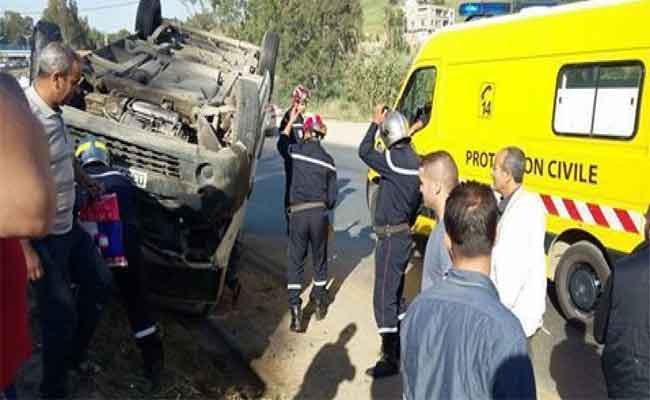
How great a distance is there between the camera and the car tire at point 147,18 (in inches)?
342

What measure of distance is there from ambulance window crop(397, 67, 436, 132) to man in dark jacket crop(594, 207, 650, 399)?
18.5 ft

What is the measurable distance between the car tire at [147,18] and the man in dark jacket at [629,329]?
7093 mm

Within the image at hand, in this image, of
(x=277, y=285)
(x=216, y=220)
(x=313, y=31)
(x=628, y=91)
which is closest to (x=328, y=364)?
(x=216, y=220)

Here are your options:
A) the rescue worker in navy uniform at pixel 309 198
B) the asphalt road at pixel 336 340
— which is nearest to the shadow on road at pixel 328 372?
the asphalt road at pixel 336 340

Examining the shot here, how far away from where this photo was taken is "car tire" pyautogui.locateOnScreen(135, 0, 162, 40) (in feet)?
28.5

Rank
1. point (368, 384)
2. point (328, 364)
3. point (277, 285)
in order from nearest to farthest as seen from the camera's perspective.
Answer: point (368, 384), point (328, 364), point (277, 285)

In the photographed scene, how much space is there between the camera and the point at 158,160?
5.08m

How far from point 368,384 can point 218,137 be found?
2288 millimetres

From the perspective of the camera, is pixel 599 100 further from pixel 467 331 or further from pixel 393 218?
pixel 467 331

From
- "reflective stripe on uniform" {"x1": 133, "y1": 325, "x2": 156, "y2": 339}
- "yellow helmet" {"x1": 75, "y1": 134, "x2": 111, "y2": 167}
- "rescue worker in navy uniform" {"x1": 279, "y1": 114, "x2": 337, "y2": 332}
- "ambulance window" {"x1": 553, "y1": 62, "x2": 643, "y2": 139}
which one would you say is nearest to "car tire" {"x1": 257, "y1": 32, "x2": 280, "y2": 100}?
"rescue worker in navy uniform" {"x1": 279, "y1": 114, "x2": 337, "y2": 332}

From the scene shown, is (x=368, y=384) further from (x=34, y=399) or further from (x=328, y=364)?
(x=34, y=399)

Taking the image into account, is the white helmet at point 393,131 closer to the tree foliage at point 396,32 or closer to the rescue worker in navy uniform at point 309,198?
the rescue worker in navy uniform at point 309,198

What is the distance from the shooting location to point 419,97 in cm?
866

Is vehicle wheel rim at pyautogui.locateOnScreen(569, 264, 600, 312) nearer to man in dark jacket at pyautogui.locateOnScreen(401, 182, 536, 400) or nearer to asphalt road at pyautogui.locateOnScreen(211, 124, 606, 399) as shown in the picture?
asphalt road at pyautogui.locateOnScreen(211, 124, 606, 399)
